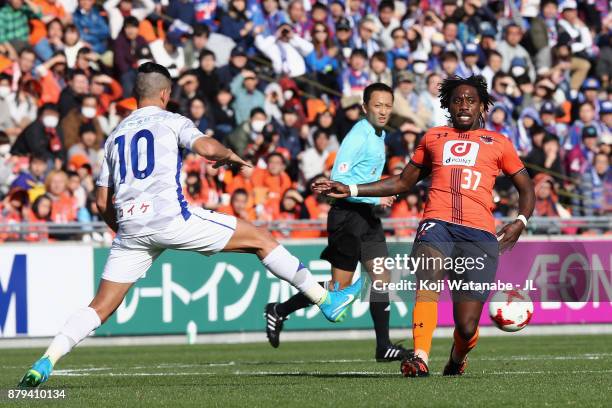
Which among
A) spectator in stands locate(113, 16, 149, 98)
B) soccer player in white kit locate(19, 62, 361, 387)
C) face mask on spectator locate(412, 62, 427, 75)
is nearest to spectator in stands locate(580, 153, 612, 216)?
face mask on spectator locate(412, 62, 427, 75)

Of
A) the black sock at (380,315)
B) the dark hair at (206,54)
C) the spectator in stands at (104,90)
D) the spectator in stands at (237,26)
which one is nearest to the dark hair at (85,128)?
the spectator in stands at (104,90)

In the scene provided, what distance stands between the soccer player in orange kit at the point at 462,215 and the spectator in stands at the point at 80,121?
33.8 ft

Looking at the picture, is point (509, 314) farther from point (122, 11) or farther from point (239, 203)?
point (122, 11)

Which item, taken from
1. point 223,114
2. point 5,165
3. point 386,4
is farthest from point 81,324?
point 386,4

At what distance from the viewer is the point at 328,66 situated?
907 inches

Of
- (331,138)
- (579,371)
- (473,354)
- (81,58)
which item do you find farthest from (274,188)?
(579,371)

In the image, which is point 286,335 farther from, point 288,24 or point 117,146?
point 117,146

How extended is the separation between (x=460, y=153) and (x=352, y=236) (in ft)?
8.77

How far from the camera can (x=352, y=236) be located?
41.1ft

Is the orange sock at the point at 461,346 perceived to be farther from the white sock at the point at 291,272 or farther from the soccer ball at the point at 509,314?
the white sock at the point at 291,272

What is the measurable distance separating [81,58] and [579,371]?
12.0m

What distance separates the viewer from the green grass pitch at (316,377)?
8.59 metres

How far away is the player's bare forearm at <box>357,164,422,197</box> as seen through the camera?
10.4m

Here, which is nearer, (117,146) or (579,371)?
(117,146)
